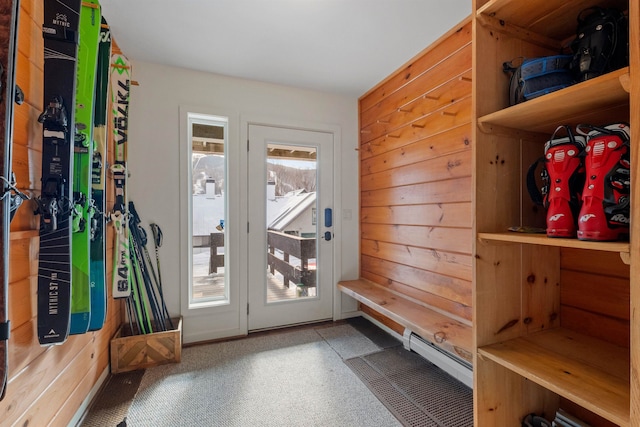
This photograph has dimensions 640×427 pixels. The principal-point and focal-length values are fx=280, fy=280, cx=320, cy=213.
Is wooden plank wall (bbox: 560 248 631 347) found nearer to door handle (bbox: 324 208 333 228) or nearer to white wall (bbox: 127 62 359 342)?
door handle (bbox: 324 208 333 228)

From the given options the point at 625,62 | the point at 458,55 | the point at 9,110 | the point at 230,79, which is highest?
the point at 230,79

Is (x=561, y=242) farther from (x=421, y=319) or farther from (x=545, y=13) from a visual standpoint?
(x=421, y=319)

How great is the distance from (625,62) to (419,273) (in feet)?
5.60

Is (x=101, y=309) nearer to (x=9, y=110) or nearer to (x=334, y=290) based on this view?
(x=9, y=110)

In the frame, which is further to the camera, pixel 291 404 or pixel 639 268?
pixel 291 404

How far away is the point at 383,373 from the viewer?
6.62 feet

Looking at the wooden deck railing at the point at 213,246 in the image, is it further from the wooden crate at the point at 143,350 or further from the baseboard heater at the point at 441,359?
the baseboard heater at the point at 441,359

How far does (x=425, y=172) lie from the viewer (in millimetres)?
→ 2201

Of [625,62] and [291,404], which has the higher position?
[625,62]

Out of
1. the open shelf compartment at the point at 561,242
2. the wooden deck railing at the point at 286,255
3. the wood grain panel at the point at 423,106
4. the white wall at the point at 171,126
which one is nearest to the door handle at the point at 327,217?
the wooden deck railing at the point at 286,255

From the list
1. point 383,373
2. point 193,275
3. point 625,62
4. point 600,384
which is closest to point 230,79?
point 193,275

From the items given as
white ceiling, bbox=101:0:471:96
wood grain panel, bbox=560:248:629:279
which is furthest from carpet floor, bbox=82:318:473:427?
white ceiling, bbox=101:0:471:96

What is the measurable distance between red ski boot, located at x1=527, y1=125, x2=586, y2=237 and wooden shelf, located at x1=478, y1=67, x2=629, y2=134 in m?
0.09

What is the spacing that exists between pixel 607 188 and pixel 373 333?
2.29 metres
